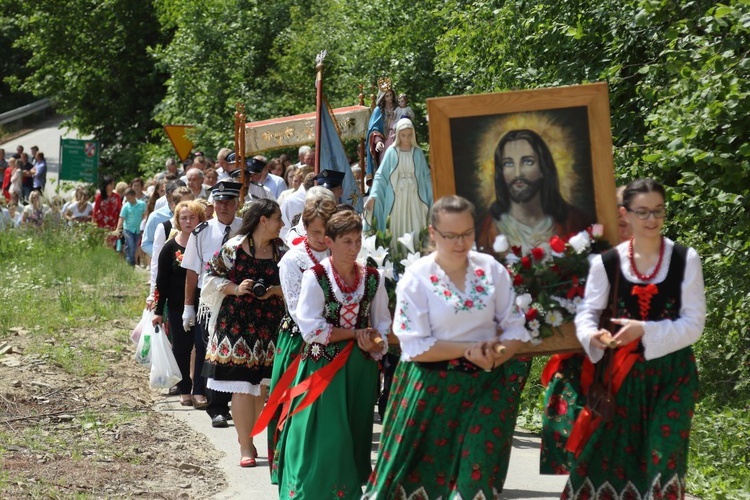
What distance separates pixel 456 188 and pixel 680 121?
89.5 inches

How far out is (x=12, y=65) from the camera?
48.4m

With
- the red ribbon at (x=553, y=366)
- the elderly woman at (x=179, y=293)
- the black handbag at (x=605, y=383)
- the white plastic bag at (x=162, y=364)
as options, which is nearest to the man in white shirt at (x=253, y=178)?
the elderly woman at (x=179, y=293)

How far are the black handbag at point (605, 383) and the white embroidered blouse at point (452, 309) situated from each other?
42cm

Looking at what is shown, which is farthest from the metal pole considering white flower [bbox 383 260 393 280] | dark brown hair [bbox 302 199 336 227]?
white flower [bbox 383 260 393 280]

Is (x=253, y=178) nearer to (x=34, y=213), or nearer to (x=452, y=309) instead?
(x=452, y=309)

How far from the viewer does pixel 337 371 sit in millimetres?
7051

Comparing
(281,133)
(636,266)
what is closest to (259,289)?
(636,266)

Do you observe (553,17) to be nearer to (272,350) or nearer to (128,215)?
(272,350)

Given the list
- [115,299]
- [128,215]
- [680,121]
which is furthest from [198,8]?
[680,121]

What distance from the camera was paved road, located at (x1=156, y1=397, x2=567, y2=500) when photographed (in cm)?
789

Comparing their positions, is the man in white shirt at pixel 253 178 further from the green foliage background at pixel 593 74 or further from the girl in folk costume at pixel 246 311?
the girl in folk costume at pixel 246 311

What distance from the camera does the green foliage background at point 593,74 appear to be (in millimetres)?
8086

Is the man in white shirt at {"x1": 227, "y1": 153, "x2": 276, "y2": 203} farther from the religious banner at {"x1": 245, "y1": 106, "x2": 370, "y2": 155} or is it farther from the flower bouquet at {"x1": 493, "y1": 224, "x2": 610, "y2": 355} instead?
the flower bouquet at {"x1": 493, "y1": 224, "x2": 610, "y2": 355}

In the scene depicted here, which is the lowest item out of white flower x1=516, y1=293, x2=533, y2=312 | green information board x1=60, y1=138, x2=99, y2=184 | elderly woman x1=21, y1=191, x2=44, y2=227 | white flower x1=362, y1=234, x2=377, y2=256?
white flower x1=516, y1=293, x2=533, y2=312
